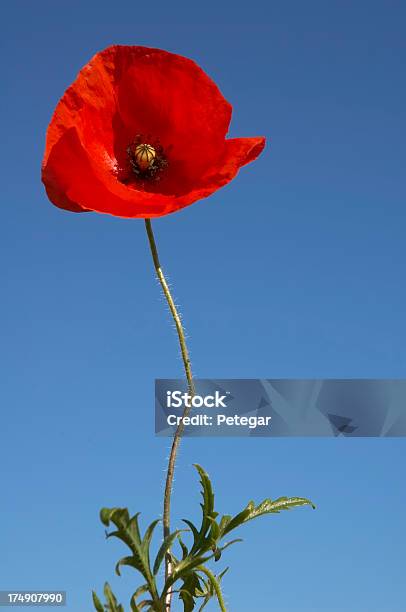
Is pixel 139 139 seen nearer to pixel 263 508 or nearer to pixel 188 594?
pixel 263 508

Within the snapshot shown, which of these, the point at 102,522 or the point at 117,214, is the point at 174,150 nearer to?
the point at 117,214

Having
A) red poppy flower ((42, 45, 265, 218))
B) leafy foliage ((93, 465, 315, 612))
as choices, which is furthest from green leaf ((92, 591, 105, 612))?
red poppy flower ((42, 45, 265, 218))

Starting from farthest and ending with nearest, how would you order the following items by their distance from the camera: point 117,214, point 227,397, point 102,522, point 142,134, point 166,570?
point 227,397 → point 142,134 → point 166,570 → point 117,214 → point 102,522

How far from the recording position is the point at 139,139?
231 centimetres

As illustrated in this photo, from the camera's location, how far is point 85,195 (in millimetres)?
2084

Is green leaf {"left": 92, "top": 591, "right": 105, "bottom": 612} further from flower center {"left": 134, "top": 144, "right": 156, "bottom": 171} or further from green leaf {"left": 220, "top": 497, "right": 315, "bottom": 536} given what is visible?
flower center {"left": 134, "top": 144, "right": 156, "bottom": 171}

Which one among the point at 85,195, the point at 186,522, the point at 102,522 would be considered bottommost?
the point at 102,522

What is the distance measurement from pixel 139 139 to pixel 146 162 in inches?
4.2

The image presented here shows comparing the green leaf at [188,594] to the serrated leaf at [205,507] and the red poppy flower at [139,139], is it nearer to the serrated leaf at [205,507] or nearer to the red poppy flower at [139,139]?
the serrated leaf at [205,507]

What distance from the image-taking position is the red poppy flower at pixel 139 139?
2082mm

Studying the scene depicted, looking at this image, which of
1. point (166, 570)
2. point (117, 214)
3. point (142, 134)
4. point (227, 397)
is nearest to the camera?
point (117, 214)

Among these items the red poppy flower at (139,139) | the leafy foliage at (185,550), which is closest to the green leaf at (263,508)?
the leafy foliage at (185,550)

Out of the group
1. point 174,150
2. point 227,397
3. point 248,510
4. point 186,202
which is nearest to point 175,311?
point 186,202

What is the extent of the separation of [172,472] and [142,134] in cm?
84
